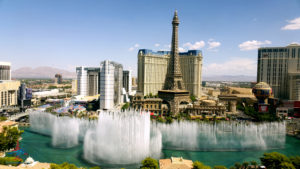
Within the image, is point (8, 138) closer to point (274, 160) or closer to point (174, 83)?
point (274, 160)

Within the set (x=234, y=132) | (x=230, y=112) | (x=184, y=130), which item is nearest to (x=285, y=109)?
(x=230, y=112)

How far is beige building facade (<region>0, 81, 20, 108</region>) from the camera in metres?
57.6

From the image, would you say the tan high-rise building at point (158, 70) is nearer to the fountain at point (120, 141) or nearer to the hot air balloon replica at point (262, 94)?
the hot air balloon replica at point (262, 94)

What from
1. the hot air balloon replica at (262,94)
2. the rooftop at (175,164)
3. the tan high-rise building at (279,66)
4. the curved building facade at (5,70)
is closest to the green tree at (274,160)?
the rooftop at (175,164)

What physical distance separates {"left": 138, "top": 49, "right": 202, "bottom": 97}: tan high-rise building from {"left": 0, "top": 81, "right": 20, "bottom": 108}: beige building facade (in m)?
43.0

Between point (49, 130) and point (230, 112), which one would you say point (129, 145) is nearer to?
point (49, 130)

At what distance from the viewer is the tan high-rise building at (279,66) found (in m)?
65.5

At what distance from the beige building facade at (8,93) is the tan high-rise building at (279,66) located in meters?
86.7

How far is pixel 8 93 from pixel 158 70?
5290 cm

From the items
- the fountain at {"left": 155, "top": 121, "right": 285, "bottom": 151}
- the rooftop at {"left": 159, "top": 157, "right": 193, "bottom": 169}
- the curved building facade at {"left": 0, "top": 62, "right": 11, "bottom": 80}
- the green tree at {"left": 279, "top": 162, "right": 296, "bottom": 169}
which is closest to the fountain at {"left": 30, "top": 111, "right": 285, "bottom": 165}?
the fountain at {"left": 155, "top": 121, "right": 285, "bottom": 151}

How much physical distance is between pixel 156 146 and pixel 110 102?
29660mm

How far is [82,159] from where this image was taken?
79.2ft

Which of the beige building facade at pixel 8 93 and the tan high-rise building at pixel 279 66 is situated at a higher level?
the tan high-rise building at pixel 279 66

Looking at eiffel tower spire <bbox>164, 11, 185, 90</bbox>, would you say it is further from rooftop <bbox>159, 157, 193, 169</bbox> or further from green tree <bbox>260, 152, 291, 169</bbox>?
rooftop <bbox>159, 157, 193, 169</bbox>
